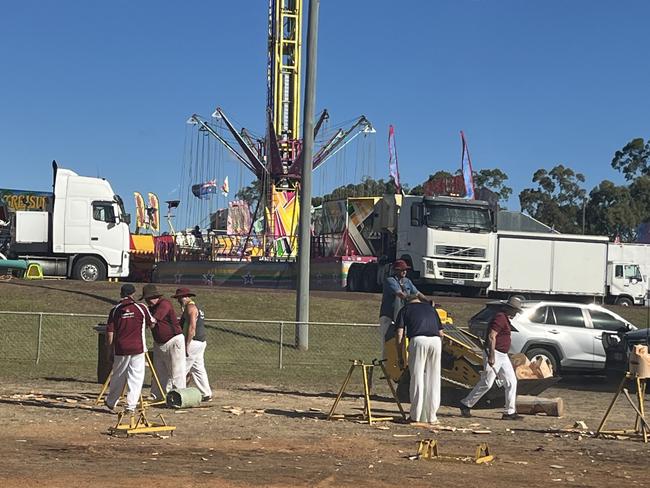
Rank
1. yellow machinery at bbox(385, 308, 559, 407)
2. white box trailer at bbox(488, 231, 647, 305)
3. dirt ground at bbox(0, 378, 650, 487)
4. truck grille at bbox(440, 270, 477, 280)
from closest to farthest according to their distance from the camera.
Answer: dirt ground at bbox(0, 378, 650, 487), yellow machinery at bbox(385, 308, 559, 407), truck grille at bbox(440, 270, 477, 280), white box trailer at bbox(488, 231, 647, 305)

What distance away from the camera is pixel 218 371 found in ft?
65.8

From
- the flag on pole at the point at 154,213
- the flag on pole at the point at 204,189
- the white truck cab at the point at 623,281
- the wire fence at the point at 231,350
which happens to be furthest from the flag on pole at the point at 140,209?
the wire fence at the point at 231,350

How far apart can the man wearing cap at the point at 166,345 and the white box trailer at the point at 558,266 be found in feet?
73.3

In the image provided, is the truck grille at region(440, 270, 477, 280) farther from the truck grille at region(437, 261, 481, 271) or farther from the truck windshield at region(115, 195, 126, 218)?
the truck windshield at region(115, 195, 126, 218)

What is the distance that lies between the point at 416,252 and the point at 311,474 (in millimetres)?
23215

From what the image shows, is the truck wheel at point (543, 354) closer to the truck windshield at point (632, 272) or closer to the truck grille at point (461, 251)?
the truck grille at point (461, 251)

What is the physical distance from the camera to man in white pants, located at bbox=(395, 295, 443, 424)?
1318 cm

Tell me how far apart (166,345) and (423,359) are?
142 inches

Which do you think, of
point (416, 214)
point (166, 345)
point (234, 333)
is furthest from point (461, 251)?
point (166, 345)

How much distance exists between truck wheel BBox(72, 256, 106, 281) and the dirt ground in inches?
725

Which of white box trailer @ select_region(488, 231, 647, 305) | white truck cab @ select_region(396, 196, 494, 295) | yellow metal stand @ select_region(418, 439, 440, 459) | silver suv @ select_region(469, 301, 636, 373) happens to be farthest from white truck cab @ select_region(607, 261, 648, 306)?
yellow metal stand @ select_region(418, 439, 440, 459)

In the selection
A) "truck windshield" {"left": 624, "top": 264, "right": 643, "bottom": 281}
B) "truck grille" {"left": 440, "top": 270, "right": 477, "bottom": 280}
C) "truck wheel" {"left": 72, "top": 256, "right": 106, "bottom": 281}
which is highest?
"truck windshield" {"left": 624, "top": 264, "right": 643, "bottom": 281}

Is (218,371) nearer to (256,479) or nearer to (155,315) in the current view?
(155,315)

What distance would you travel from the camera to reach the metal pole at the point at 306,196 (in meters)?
22.6
